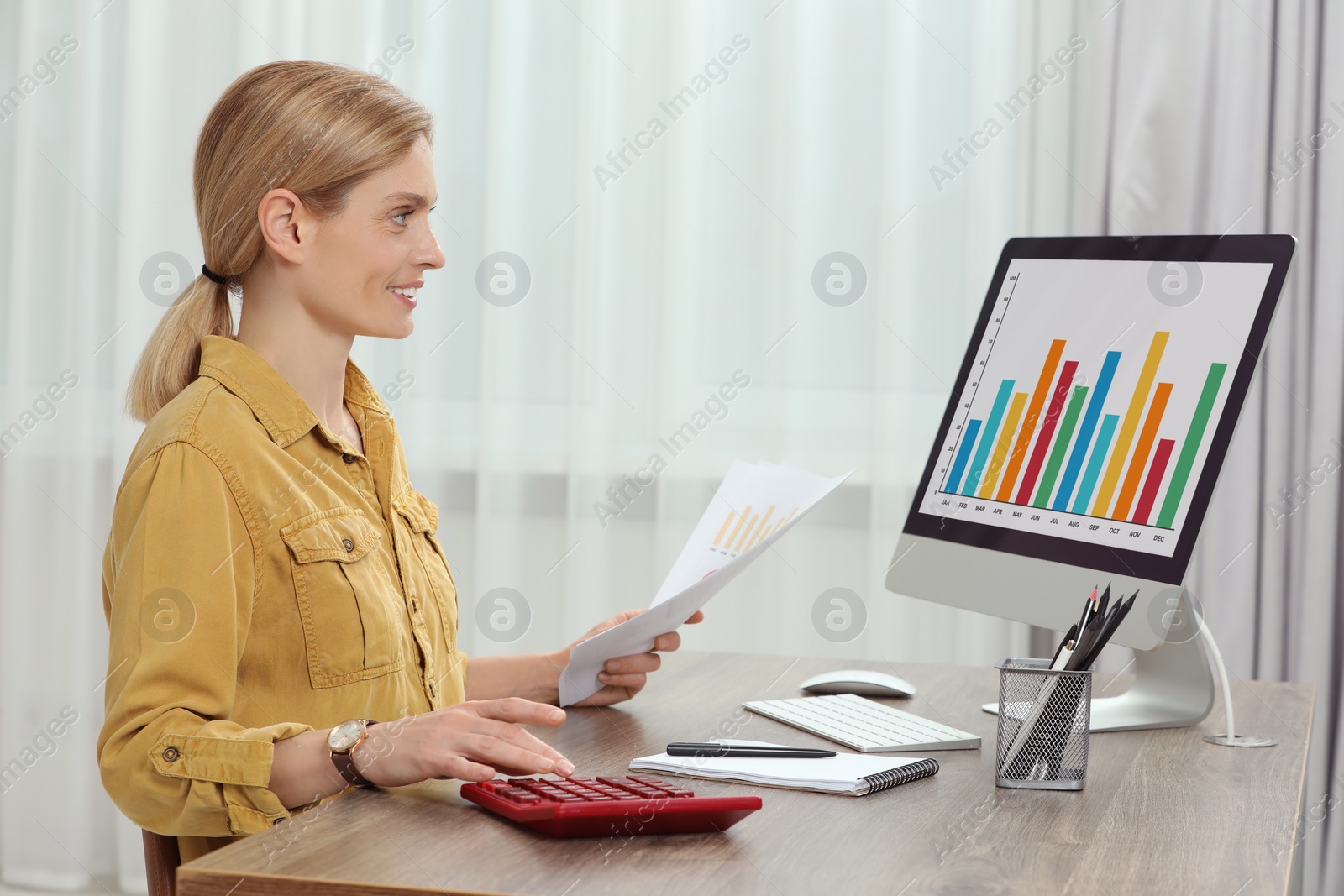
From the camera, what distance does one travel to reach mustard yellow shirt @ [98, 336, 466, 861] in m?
0.94

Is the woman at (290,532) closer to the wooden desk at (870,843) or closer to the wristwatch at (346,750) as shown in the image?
the wristwatch at (346,750)

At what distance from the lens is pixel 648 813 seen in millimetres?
813

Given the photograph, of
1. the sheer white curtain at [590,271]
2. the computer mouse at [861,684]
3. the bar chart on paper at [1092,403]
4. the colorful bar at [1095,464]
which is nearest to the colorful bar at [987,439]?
the bar chart on paper at [1092,403]

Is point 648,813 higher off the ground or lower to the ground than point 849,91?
lower

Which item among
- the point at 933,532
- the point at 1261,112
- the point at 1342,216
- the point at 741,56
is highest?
the point at 741,56

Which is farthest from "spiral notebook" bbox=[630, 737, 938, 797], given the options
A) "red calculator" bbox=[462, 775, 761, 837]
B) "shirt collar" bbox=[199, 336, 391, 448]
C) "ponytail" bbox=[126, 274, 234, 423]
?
"ponytail" bbox=[126, 274, 234, 423]

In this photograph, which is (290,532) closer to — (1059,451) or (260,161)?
(260,161)

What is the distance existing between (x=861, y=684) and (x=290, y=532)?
0.68 m

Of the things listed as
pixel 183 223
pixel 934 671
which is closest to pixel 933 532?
pixel 934 671

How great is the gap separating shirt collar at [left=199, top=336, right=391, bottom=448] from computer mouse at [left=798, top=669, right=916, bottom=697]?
0.64 m

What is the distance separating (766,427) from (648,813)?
1.63 m

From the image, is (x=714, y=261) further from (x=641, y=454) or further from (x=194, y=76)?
(x=194, y=76)

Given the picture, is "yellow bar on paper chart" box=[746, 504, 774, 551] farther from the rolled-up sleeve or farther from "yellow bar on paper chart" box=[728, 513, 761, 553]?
the rolled-up sleeve

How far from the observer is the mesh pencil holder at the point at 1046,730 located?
3.21 feet
